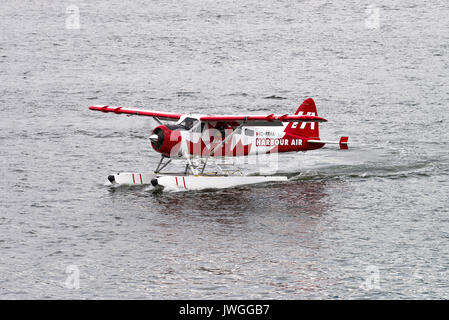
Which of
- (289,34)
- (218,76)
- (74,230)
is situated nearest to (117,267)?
(74,230)

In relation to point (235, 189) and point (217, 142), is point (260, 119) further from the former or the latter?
point (235, 189)

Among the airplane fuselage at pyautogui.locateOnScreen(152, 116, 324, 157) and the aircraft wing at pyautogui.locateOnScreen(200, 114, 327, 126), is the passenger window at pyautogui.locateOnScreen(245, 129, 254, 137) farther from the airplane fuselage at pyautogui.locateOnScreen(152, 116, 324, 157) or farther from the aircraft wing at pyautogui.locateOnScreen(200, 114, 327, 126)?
the aircraft wing at pyautogui.locateOnScreen(200, 114, 327, 126)

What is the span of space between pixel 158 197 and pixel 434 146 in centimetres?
1535

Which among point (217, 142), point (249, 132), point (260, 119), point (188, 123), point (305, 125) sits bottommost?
point (217, 142)

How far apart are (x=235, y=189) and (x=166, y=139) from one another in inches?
125

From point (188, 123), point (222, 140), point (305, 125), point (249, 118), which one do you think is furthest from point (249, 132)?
point (188, 123)

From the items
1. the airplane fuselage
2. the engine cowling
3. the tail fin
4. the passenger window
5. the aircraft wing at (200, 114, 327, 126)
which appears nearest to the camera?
the engine cowling

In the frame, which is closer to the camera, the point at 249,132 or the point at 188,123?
the point at 188,123

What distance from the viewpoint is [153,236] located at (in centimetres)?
2230

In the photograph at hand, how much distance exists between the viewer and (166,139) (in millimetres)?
26266

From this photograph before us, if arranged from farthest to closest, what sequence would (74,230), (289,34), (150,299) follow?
(289,34), (74,230), (150,299)

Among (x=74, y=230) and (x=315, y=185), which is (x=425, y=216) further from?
(x=74, y=230)

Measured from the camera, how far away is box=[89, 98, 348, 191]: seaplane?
26.8m

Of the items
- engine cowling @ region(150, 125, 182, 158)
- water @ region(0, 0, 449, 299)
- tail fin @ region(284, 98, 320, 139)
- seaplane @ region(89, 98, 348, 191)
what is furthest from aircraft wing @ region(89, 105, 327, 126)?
water @ region(0, 0, 449, 299)
